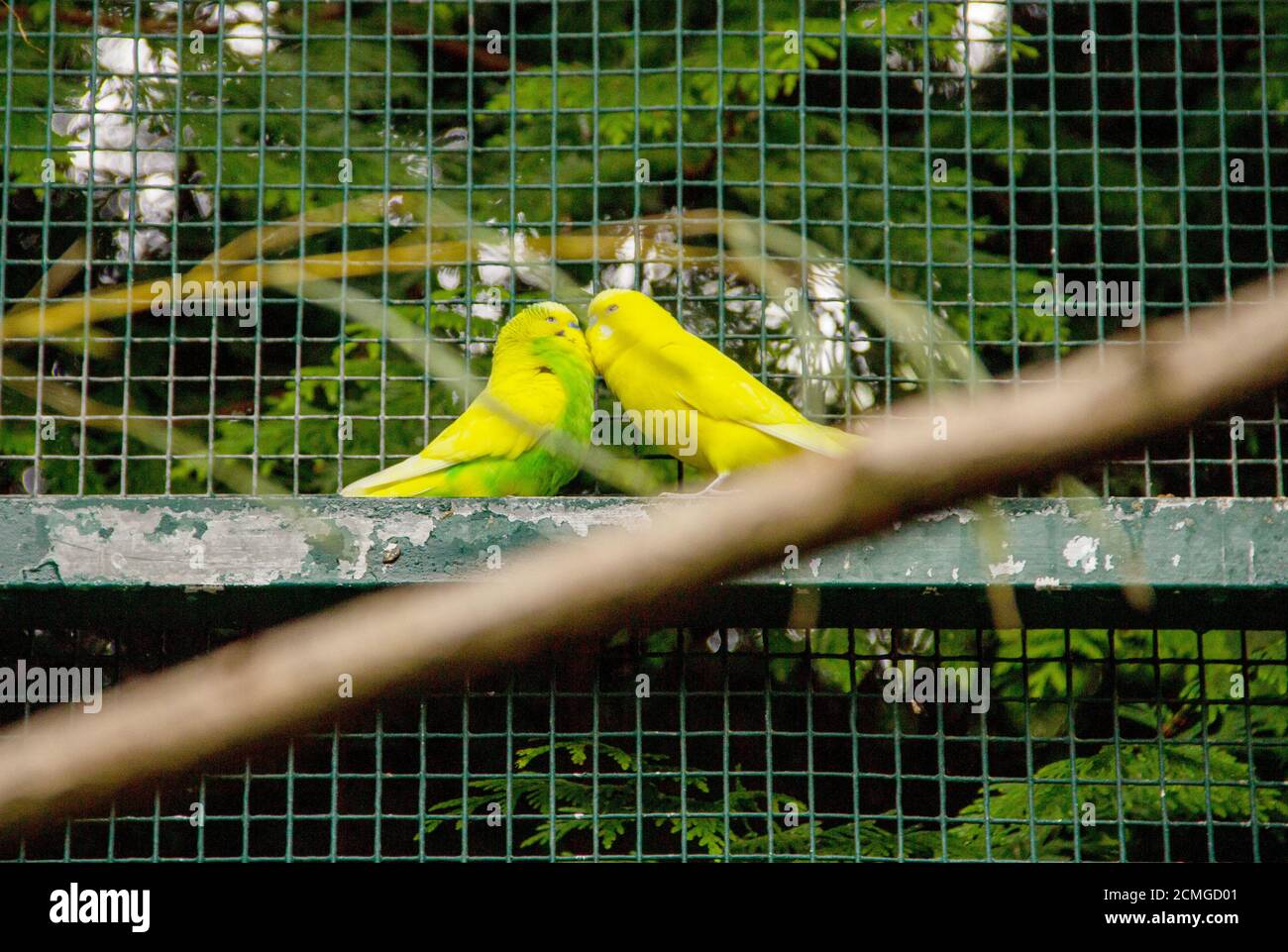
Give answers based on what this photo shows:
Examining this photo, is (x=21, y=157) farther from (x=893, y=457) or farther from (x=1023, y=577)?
(x=893, y=457)

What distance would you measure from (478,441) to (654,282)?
2.34 ft

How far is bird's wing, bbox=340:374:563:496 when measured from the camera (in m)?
2.05

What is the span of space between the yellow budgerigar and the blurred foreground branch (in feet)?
5.34

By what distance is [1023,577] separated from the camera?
1.63 m

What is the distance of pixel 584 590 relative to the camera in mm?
389

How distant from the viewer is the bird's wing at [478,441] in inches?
80.6

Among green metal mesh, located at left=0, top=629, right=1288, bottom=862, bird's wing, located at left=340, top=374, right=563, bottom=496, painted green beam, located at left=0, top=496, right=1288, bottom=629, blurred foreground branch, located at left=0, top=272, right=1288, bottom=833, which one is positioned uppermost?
bird's wing, located at left=340, top=374, right=563, bottom=496

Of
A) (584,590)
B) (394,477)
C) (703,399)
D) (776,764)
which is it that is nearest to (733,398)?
(703,399)

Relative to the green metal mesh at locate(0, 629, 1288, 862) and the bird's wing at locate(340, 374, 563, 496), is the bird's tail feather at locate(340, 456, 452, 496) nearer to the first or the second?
the bird's wing at locate(340, 374, 563, 496)

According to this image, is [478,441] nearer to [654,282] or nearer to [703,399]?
[703,399]

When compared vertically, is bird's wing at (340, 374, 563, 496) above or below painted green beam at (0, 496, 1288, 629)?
above

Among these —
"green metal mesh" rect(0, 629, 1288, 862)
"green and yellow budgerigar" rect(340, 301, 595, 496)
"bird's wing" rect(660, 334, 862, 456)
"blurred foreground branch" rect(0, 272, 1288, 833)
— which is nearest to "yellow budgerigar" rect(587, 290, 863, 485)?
"bird's wing" rect(660, 334, 862, 456)

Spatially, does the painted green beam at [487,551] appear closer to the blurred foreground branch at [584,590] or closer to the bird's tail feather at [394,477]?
the bird's tail feather at [394,477]

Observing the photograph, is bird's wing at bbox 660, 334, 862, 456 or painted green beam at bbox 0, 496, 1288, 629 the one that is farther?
bird's wing at bbox 660, 334, 862, 456
